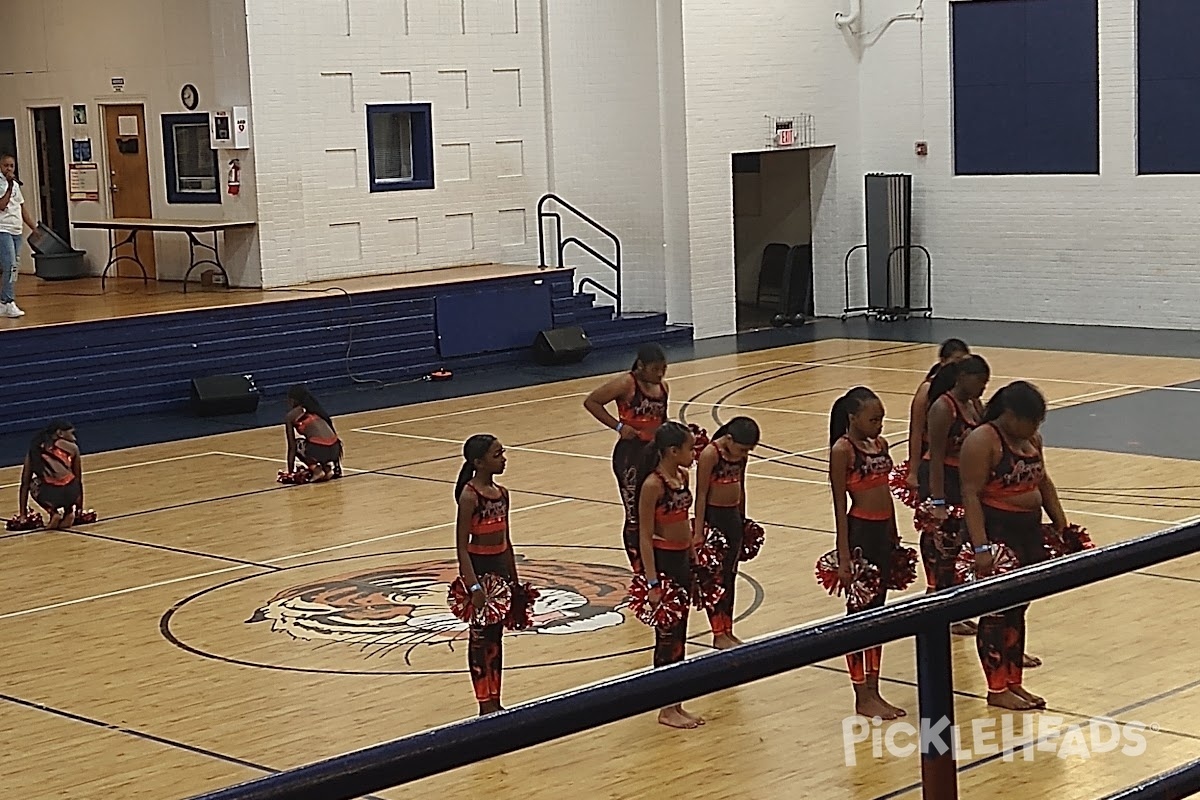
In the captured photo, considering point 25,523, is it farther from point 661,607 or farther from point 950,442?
point 950,442

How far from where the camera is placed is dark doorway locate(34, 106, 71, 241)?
2384cm

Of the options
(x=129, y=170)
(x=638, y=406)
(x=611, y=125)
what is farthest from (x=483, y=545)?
(x=129, y=170)

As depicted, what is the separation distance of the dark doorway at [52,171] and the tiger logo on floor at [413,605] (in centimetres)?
1473

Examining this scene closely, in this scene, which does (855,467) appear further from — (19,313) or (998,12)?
(998,12)

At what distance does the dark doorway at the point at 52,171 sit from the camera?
23844 millimetres

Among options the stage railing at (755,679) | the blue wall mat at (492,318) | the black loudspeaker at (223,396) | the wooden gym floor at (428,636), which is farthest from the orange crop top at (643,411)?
the blue wall mat at (492,318)

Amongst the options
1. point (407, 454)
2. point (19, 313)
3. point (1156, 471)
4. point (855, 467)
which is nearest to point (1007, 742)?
point (855, 467)

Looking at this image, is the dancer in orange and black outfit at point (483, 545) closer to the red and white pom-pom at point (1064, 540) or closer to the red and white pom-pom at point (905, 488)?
the red and white pom-pom at point (905, 488)

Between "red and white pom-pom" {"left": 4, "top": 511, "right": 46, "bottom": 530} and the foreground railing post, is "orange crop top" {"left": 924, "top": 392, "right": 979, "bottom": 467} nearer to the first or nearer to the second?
the foreground railing post

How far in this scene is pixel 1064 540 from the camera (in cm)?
735

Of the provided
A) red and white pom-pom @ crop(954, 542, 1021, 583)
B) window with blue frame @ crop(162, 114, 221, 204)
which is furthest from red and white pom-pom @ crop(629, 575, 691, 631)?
window with blue frame @ crop(162, 114, 221, 204)

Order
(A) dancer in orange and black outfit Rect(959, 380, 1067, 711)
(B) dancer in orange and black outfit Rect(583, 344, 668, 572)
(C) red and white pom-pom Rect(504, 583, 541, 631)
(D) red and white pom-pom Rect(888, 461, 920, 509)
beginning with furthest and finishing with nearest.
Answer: (B) dancer in orange and black outfit Rect(583, 344, 668, 572), (D) red and white pom-pom Rect(888, 461, 920, 509), (C) red and white pom-pom Rect(504, 583, 541, 631), (A) dancer in orange and black outfit Rect(959, 380, 1067, 711)

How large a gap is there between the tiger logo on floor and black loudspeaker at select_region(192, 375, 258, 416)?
7579 millimetres

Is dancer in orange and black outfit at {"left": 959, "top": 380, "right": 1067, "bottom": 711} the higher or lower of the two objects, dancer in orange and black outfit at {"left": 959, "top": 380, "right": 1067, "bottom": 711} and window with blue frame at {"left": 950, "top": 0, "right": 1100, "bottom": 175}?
the lower
